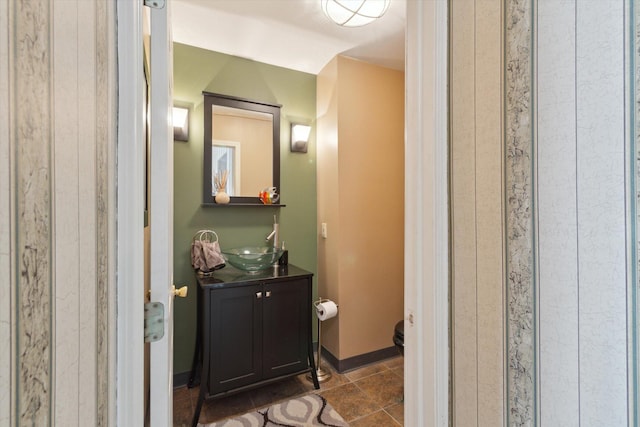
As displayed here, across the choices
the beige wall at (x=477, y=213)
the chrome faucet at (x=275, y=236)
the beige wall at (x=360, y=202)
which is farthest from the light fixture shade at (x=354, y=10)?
the chrome faucet at (x=275, y=236)

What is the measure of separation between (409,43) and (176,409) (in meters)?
2.51

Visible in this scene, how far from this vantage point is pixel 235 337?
2.03 metres

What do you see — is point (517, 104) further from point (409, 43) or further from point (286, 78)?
point (286, 78)

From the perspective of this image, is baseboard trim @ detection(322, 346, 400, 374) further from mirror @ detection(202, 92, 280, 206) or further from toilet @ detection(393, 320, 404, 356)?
mirror @ detection(202, 92, 280, 206)

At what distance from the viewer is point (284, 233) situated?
2.74 meters

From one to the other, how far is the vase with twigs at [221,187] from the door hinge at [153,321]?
1.67 metres

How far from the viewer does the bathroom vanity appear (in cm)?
196

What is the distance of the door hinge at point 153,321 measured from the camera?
80 cm

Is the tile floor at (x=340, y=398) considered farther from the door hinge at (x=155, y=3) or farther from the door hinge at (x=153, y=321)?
the door hinge at (x=155, y=3)

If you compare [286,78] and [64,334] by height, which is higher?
[286,78]

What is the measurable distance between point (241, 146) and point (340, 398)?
6.78 feet

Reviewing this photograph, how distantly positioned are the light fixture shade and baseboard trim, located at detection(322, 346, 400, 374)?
2.49 metres

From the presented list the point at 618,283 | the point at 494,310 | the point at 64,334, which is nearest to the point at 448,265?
the point at 494,310

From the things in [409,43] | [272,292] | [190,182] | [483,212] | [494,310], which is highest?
[409,43]
